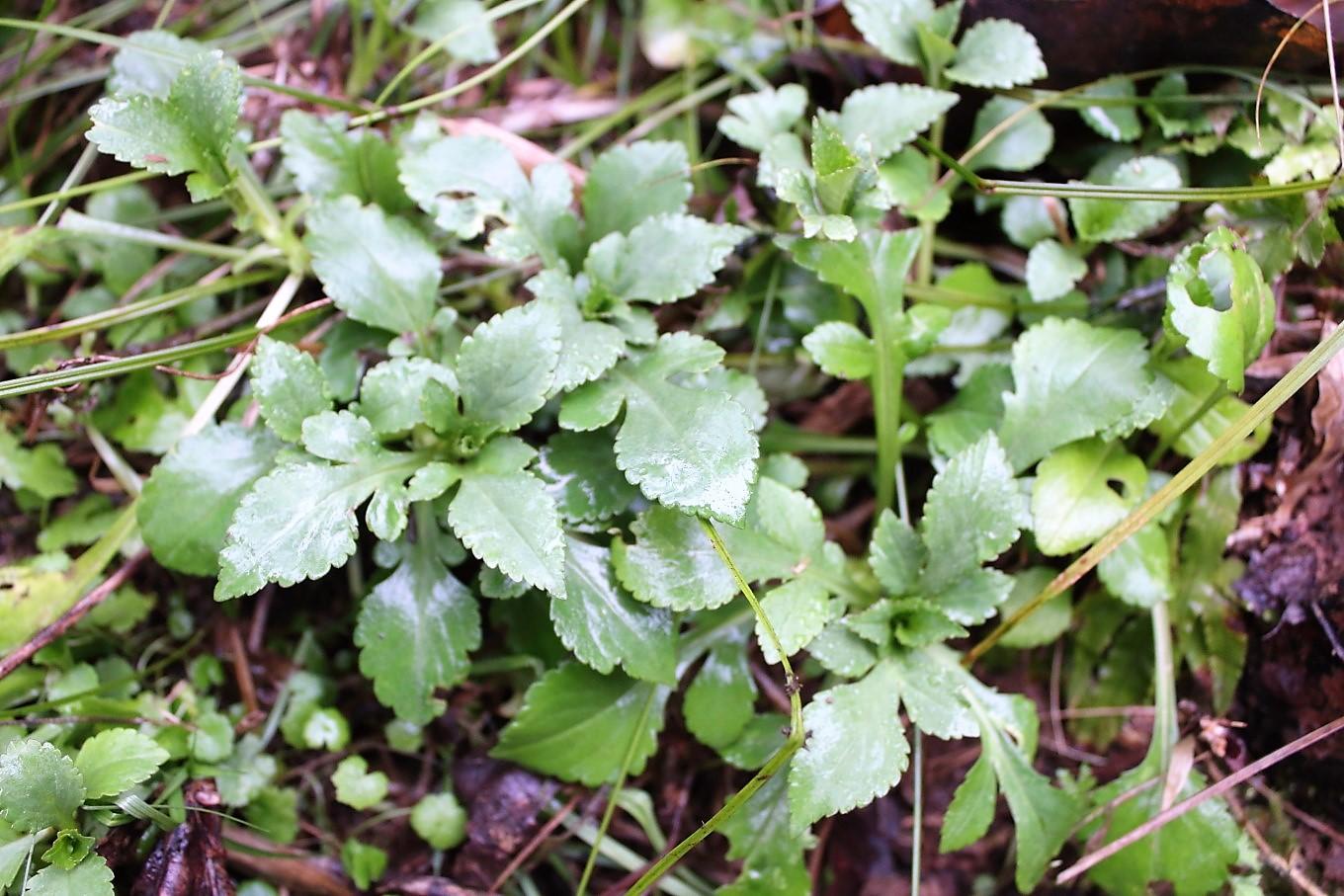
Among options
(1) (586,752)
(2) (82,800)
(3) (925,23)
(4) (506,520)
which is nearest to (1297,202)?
(3) (925,23)

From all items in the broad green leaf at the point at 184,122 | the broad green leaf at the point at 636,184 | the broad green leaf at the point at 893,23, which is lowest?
the broad green leaf at the point at 636,184

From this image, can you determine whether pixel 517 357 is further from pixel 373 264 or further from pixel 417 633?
pixel 417 633

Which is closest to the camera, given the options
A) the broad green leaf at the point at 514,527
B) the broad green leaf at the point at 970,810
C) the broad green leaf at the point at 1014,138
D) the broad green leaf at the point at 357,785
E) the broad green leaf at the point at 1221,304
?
the broad green leaf at the point at 514,527

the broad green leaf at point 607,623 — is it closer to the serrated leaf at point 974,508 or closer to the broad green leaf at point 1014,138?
the serrated leaf at point 974,508

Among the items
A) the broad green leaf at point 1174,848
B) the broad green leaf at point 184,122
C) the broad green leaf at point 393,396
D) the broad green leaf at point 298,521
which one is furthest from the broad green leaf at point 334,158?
the broad green leaf at point 1174,848

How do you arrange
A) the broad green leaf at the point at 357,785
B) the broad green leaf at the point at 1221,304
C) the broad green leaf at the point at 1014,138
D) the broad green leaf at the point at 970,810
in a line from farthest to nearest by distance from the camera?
1. the broad green leaf at the point at 1014,138
2. the broad green leaf at the point at 357,785
3. the broad green leaf at the point at 970,810
4. the broad green leaf at the point at 1221,304

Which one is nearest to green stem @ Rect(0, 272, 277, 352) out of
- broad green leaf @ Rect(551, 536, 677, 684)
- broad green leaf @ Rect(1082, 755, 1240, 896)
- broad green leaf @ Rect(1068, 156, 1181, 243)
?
broad green leaf @ Rect(551, 536, 677, 684)
